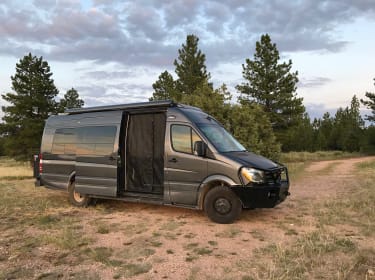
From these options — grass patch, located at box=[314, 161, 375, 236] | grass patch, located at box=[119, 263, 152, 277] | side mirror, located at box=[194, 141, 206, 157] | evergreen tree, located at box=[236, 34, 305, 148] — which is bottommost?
grass patch, located at box=[119, 263, 152, 277]

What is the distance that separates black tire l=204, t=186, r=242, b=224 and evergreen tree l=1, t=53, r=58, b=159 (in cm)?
3056

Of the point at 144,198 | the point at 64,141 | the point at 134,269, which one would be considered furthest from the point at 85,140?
the point at 134,269

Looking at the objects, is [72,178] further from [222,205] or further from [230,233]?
[230,233]

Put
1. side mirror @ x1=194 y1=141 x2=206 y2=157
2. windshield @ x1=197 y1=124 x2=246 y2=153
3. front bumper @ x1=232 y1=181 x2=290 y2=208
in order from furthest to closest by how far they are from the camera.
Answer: windshield @ x1=197 y1=124 x2=246 y2=153, side mirror @ x1=194 y1=141 x2=206 y2=157, front bumper @ x1=232 y1=181 x2=290 y2=208

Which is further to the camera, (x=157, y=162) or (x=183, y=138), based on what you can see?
(x=157, y=162)

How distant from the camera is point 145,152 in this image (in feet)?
29.6

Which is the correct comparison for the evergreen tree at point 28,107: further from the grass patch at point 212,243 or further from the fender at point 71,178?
the grass patch at point 212,243

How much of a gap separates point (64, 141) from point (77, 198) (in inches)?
63.5

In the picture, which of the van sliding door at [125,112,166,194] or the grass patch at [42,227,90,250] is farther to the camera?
the van sliding door at [125,112,166,194]

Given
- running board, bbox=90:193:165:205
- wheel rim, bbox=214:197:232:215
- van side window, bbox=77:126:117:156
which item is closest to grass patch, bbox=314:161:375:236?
wheel rim, bbox=214:197:232:215

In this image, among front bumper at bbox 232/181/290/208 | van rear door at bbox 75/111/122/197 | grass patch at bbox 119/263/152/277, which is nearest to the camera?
grass patch at bbox 119/263/152/277

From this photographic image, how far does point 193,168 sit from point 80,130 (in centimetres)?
366

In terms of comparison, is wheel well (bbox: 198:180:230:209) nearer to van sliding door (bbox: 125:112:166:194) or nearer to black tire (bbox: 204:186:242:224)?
black tire (bbox: 204:186:242:224)

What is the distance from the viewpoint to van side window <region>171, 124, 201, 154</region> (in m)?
7.79
